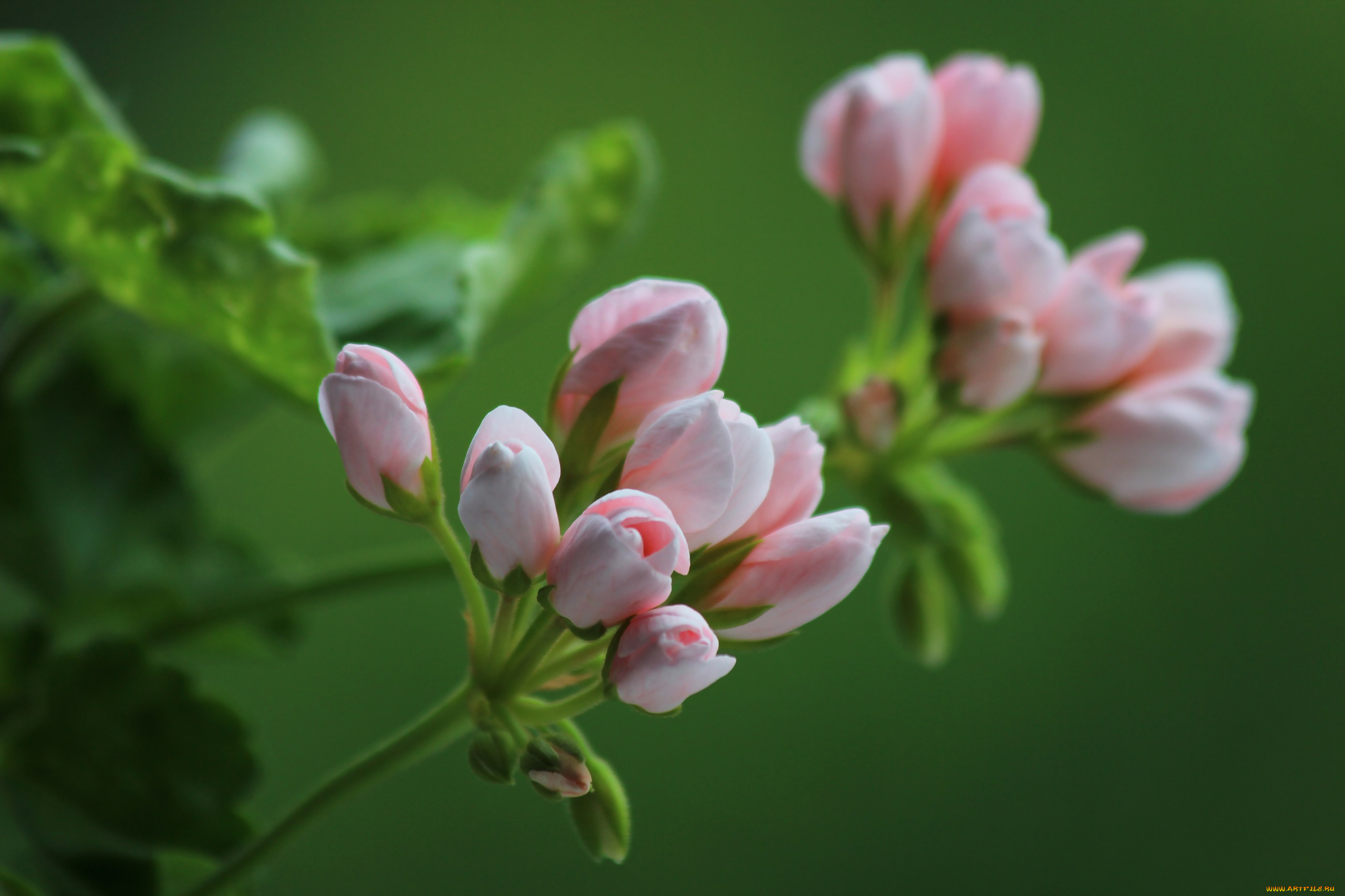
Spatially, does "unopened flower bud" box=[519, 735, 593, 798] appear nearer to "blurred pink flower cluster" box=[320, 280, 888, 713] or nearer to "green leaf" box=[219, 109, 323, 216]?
"blurred pink flower cluster" box=[320, 280, 888, 713]

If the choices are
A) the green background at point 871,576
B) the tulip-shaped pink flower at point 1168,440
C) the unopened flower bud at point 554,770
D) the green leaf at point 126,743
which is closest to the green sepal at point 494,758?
the unopened flower bud at point 554,770

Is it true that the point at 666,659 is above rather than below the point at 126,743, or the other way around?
above

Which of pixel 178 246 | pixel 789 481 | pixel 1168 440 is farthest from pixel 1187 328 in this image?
pixel 178 246

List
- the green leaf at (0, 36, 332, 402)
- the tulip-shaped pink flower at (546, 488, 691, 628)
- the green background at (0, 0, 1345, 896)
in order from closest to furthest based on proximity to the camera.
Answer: the tulip-shaped pink flower at (546, 488, 691, 628)
the green leaf at (0, 36, 332, 402)
the green background at (0, 0, 1345, 896)

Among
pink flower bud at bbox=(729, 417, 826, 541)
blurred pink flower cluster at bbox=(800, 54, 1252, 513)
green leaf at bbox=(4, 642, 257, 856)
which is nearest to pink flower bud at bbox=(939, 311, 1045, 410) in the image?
blurred pink flower cluster at bbox=(800, 54, 1252, 513)

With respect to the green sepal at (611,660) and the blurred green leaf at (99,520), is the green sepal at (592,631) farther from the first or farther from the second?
the blurred green leaf at (99,520)

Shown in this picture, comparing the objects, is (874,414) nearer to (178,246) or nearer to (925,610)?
(925,610)

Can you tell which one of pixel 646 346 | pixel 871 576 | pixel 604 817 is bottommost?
pixel 871 576
